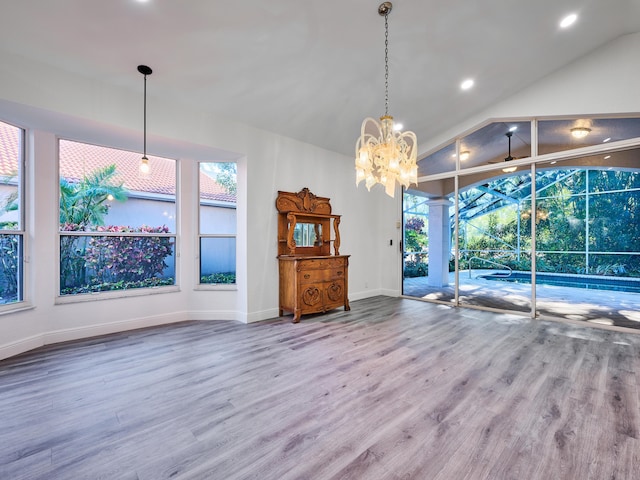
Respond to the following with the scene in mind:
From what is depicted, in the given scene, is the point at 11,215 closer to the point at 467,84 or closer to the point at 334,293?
the point at 334,293

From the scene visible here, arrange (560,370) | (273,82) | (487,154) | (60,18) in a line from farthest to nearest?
(487,154) → (273,82) → (560,370) → (60,18)

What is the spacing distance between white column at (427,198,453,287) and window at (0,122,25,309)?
672cm

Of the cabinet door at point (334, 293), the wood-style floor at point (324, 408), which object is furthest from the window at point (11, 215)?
the cabinet door at point (334, 293)

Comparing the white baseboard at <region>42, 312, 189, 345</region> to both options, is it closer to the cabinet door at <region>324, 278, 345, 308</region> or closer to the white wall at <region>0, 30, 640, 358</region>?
the white wall at <region>0, 30, 640, 358</region>

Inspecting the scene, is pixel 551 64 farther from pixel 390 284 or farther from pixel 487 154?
pixel 390 284

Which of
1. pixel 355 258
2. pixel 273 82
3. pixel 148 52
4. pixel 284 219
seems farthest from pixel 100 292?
pixel 355 258

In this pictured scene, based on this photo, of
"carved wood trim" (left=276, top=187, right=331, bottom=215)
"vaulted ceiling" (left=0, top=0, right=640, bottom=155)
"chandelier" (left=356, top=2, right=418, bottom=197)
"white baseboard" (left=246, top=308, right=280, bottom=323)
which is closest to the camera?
"vaulted ceiling" (left=0, top=0, right=640, bottom=155)

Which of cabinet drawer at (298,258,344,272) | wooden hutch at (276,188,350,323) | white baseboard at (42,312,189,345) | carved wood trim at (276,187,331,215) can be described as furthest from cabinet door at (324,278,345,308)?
white baseboard at (42,312,189,345)

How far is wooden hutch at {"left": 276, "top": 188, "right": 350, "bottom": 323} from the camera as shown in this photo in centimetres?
444

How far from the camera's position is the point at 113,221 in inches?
158

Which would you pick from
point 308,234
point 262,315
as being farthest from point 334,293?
point 262,315

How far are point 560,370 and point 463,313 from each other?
212 cm

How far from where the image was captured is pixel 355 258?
5934mm

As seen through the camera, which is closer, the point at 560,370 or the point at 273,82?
the point at 560,370
